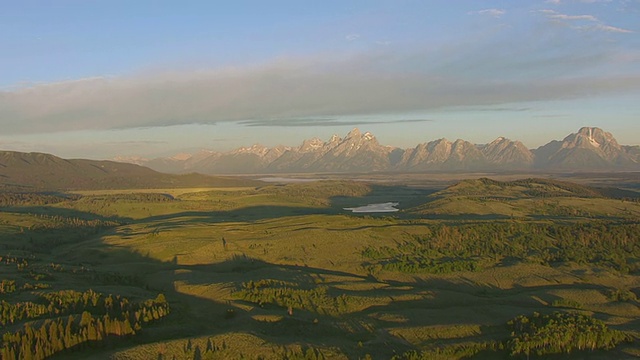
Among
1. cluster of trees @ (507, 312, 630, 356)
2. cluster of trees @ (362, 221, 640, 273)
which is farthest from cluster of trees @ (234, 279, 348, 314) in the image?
cluster of trees @ (362, 221, 640, 273)

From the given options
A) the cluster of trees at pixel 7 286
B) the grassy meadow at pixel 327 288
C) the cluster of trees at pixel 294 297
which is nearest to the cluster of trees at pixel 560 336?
the grassy meadow at pixel 327 288

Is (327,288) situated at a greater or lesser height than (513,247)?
greater

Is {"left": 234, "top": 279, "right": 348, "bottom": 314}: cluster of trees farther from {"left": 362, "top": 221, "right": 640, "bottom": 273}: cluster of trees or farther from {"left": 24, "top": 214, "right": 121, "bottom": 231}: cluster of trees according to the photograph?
{"left": 24, "top": 214, "right": 121, "bottom": 231}: cluster of trees

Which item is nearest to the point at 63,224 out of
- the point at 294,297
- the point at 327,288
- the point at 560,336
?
the point at 327,288

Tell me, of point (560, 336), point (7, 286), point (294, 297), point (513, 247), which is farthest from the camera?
point (513, 247)

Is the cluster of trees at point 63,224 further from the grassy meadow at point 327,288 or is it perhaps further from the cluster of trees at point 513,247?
the cluster of trees at point 513,247

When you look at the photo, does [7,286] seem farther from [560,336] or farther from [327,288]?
[560,336]

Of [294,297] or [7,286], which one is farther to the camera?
[294,297]
